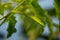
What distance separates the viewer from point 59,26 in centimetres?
75

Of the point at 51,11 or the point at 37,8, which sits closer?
the point at 37,8

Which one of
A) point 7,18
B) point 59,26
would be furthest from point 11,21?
point 59,26

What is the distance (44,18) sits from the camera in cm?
53

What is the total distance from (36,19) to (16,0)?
11 centimetres

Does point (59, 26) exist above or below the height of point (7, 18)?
above

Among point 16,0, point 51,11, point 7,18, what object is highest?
point 51,11

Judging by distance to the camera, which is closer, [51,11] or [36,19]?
[36,19]

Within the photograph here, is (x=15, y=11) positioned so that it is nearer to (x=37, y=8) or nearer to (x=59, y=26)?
(x=37, y=8)

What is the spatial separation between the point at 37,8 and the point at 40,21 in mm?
44

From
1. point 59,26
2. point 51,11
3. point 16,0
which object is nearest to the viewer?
point 16,0

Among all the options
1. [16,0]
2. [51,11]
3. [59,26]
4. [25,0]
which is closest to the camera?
[25,0]

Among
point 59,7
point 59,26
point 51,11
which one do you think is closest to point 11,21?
point 59,7

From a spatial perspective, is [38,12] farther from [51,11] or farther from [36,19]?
[51,11]

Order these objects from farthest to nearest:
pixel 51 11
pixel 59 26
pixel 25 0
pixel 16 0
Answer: pixel 51 11 → pixel 59 26 → pixel 16 0 → pixel 25 0
